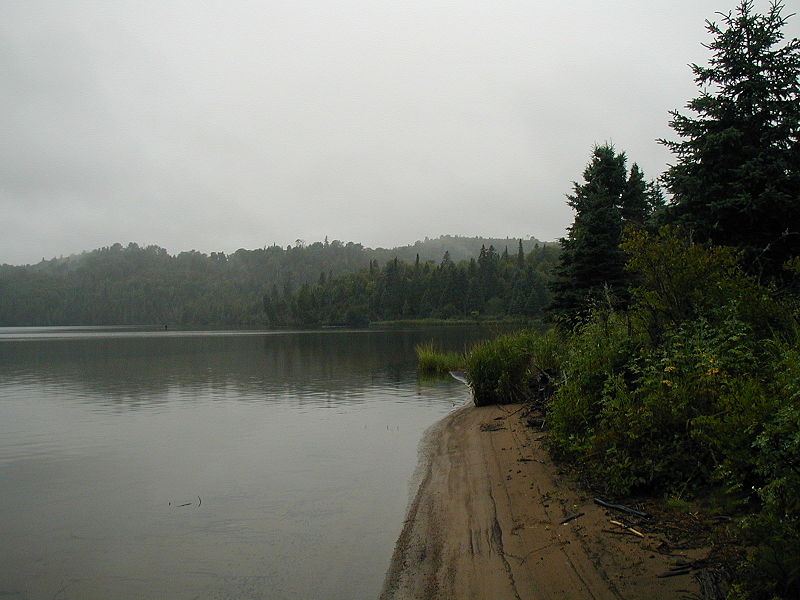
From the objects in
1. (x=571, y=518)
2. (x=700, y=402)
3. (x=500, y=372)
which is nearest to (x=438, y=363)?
(x=500, y=372)

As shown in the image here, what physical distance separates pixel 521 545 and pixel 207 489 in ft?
24.1

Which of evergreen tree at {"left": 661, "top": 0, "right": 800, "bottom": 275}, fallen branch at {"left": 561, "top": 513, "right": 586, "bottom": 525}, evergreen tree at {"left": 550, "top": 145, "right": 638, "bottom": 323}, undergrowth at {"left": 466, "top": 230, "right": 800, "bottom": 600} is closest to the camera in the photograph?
undergrowth at {"left": 466, "top": 230, "right": 800, "bottom": 600}

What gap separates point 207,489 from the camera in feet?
39.2

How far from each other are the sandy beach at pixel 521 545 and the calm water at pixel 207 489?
63 centimetres

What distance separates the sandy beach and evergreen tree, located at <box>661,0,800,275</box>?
7930mm

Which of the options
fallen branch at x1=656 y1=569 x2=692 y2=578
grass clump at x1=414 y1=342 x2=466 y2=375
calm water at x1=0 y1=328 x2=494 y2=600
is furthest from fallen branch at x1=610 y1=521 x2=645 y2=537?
grass clump at x1=414 y1=342 x2=466 y2=375

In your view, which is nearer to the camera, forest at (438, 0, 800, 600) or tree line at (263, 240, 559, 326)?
forest at (438, 0, 800, 600)

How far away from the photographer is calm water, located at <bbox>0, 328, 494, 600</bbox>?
7.84 m

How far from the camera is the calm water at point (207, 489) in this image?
25.7 ft

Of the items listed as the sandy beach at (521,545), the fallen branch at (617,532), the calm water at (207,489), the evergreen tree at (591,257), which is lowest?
the calm water at (207,489)

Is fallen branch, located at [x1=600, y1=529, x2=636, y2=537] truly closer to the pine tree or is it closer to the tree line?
the pine tree

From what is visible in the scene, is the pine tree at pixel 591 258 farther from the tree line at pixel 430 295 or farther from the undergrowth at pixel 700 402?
the tree line at pixel 430 295

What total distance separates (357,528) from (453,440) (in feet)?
19.7

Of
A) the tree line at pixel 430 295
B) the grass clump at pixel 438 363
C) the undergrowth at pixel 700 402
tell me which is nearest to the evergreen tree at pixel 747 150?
the undergrowth at pixel 700 402
